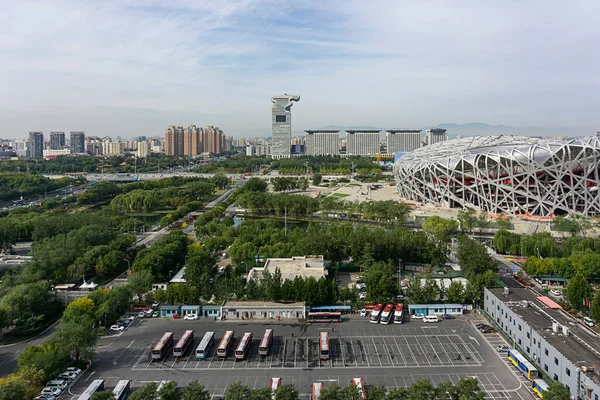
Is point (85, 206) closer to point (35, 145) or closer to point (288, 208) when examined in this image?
point (288, 208)

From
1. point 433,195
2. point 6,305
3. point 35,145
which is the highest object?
point 35,145

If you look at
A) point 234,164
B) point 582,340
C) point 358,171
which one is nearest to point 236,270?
point 582,340

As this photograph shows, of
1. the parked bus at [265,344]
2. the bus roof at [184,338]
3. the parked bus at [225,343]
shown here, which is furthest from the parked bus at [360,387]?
the bus roof at [184,338]

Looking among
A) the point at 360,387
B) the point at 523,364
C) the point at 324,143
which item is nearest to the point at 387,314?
the point at 523,364

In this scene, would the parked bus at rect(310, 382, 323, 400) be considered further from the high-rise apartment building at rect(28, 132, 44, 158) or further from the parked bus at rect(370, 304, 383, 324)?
the high-rise apartment building at rect(28, 132, 44, 158)

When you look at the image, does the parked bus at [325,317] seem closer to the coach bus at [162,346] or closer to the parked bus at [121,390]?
the coach bus at [162,346]
